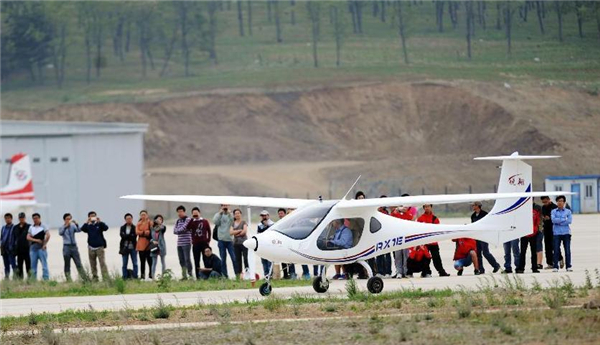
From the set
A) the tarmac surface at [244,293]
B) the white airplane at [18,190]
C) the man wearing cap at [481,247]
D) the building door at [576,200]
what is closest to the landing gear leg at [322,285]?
the tarmac surface at [244,293]

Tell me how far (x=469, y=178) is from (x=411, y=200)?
152 ft

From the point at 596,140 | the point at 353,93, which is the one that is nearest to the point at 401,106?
the point at 353,93

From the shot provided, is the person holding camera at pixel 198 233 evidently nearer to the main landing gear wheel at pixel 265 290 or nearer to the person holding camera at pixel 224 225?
the person holding camera at pixel 224 225

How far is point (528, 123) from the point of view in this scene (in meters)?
69.8

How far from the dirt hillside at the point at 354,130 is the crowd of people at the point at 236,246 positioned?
3440 cm

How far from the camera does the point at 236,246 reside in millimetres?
28000

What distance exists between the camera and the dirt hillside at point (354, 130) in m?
71.4

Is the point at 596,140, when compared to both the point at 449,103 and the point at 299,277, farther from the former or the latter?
the point at 449,103

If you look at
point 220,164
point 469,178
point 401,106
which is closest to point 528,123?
point 469,178

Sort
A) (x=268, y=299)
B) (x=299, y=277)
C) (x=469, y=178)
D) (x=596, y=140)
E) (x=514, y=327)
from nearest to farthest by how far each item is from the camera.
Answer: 1. (x=514, y=327)
2. (x=268, y=299)
3. (x=299, y=277)
4. (x=596, y=140)
5. (x=469, y=178)

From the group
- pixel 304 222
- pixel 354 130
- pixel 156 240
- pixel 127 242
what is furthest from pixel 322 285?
pixel 354 130

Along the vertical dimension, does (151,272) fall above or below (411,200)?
below

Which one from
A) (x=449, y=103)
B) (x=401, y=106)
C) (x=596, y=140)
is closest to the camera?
(x=596, y=140)

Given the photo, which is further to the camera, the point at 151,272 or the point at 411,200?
the point at 151,272
